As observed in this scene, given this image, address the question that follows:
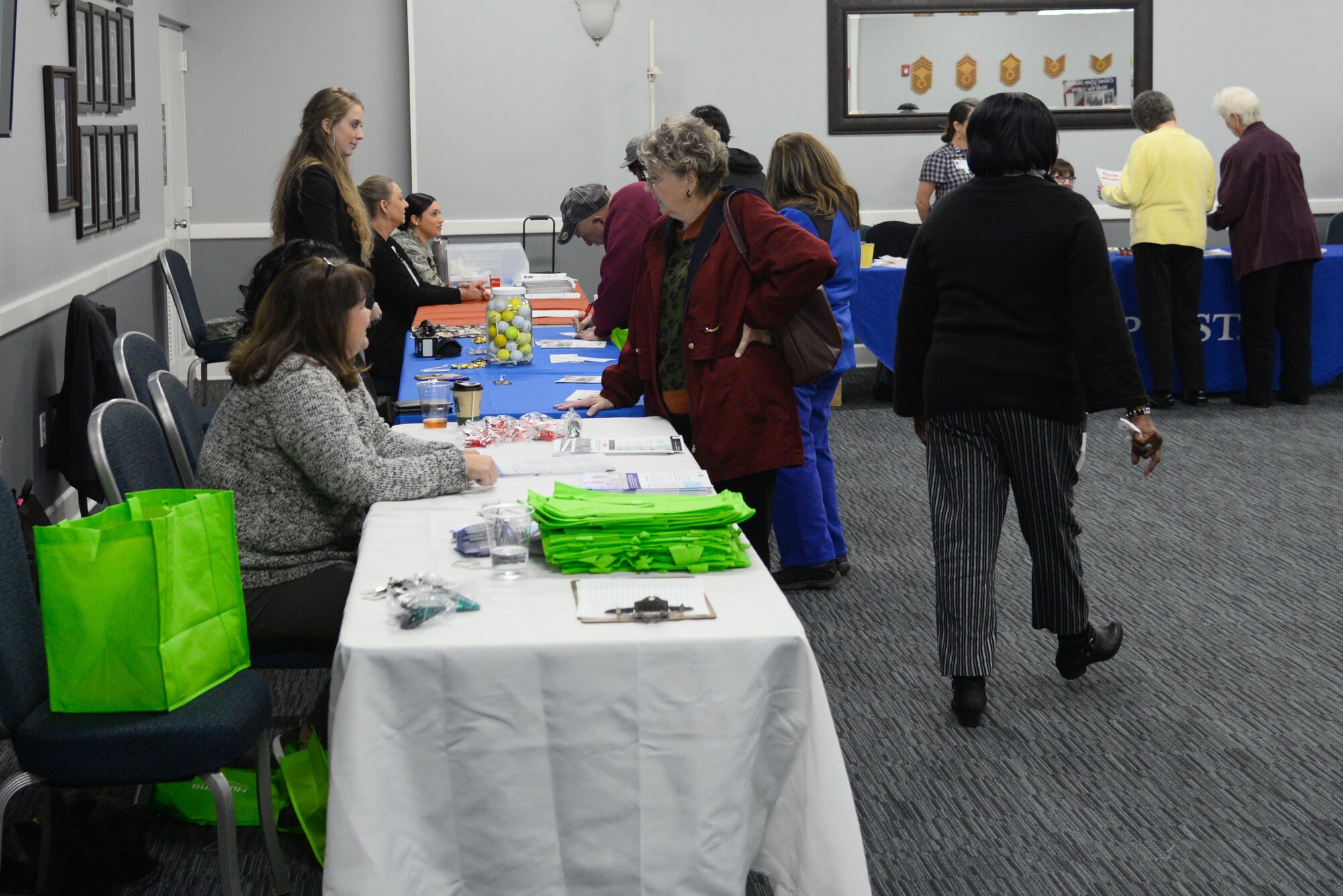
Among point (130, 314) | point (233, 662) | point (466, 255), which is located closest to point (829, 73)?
point (466, 255)

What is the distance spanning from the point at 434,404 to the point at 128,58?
3662mm

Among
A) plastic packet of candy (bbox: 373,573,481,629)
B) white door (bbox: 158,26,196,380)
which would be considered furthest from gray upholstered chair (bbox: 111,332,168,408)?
white door (bbox: 158,26,196,380)

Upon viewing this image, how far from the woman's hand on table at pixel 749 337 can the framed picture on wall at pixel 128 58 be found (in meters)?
3.81

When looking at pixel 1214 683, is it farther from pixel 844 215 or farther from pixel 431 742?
pixel 431 742

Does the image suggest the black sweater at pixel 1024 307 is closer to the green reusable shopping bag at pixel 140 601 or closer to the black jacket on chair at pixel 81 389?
the green reusable shopping bag at pixel 140 601

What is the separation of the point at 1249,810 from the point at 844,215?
2.01m

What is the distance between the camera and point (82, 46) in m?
4.88

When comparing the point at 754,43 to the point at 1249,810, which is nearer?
the point at 1249,810

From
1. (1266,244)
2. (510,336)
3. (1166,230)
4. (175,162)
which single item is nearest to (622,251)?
(510,336)

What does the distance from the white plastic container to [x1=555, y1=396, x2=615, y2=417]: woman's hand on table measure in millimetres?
2415

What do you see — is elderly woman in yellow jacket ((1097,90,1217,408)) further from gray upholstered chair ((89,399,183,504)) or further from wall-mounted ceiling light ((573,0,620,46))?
gray upholstered chair ((89,399,183,504))

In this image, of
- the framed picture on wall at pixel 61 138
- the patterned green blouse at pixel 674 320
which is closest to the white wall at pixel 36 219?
the framed picture on wall at pixel 61 138

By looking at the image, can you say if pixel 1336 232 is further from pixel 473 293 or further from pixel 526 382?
pixel 526 382

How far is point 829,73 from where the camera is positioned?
25.4 feet
